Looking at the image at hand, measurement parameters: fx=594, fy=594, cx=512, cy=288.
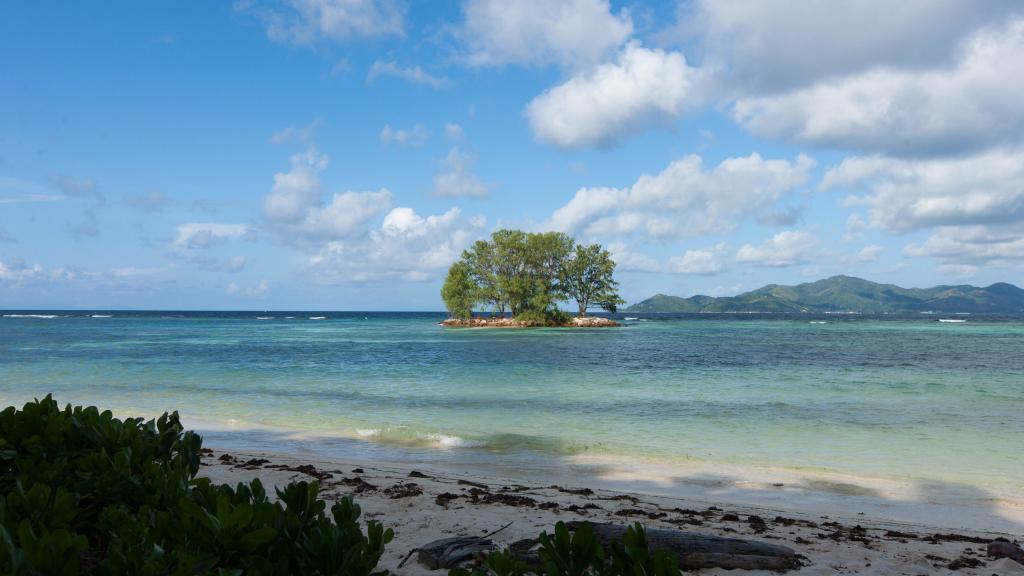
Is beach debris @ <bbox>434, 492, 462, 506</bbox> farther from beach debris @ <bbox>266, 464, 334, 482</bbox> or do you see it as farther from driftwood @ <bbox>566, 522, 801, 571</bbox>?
driftwood @ <bbox>566, 522, 801, 571</bbox>

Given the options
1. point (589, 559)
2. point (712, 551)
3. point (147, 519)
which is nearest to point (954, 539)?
point (712, 551)

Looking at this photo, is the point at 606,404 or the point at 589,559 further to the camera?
the point at 606,404

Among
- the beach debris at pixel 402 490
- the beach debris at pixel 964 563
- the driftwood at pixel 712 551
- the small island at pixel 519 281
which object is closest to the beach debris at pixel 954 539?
the beach debris at pixel 964 563

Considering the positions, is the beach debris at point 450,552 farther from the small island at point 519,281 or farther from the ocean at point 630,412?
the small island at point 519,281

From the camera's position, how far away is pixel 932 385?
2020cm

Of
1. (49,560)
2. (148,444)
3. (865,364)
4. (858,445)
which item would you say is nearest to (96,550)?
(148,444)

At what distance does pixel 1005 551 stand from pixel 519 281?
231 feet

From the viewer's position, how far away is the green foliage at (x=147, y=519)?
73.5 inches

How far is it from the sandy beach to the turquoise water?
256cm

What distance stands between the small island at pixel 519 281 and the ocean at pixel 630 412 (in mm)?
45544

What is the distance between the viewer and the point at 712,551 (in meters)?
4.54

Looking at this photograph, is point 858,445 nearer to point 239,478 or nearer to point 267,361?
point 239,478

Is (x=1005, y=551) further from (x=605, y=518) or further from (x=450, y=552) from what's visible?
(x=450, y=552)

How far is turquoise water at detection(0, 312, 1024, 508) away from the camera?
35.3ft
